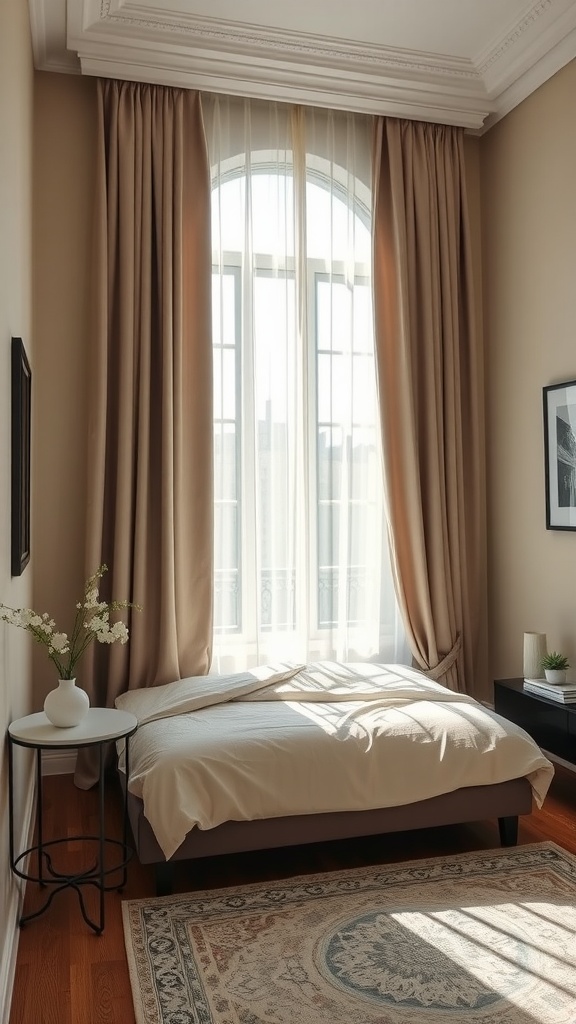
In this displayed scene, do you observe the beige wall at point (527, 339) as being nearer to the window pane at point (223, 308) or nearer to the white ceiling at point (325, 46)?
the white ceiling at point (325, 46)

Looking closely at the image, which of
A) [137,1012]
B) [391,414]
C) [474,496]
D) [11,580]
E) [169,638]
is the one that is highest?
[391,414]

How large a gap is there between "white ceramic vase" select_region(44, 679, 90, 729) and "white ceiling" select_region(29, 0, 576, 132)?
2663 mm

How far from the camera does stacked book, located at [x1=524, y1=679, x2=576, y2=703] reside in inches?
133

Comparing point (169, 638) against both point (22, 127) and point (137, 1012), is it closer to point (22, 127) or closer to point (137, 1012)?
point (137, 1012)

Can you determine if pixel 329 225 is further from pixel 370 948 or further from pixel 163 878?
pixel 370 948

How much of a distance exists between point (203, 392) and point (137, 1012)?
257 centimetres

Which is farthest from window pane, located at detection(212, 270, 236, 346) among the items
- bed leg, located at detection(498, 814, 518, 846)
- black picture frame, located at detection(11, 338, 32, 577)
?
bed leg, located at detection(498, 814, 518, 846)

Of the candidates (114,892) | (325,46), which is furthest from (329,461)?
(114,892)

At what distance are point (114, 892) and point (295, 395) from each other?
239cm

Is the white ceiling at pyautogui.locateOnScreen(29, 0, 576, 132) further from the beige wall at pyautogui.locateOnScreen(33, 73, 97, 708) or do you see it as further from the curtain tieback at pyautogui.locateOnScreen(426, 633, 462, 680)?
the curtain tieback at pyautogui.locateOnScreen(426, 633, 462, 680)

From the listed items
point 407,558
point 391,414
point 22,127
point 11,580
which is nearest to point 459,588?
point 407,558

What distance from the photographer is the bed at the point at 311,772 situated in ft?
8.52

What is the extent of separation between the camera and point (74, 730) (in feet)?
8.35

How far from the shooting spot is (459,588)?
420 cm
